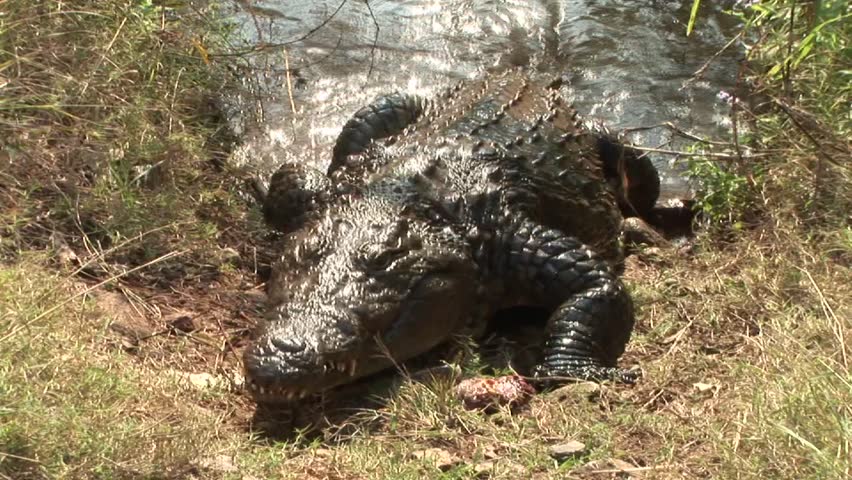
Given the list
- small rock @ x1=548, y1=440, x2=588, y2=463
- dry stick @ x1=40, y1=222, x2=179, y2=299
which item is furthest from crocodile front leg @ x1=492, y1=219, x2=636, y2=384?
dry stick @ x1=40, y1=222, x2=179, y2=299

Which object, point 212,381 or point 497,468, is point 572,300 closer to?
point 497,468

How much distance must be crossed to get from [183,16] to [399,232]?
2272mm

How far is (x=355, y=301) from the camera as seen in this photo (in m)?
4.85

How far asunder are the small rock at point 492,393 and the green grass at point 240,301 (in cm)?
8

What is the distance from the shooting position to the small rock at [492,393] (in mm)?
4598

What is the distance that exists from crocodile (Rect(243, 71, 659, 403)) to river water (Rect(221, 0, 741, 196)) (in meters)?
0.75

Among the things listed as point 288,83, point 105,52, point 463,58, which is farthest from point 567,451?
point 463,58

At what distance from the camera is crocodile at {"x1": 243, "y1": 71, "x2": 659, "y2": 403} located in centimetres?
475

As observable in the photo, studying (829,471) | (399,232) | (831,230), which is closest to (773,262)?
(831,230)

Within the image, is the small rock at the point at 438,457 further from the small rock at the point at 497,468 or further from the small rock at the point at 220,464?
the small rock at the point at 220,464

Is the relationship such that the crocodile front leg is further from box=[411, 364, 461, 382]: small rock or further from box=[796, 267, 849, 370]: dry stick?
box=[796, 267, 849, 370]: dry stick

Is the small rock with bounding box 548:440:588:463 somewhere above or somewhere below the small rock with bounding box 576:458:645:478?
below

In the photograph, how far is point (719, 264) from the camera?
5914 mm

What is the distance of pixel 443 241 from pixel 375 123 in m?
1.46
